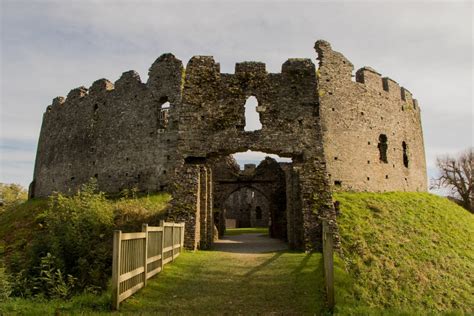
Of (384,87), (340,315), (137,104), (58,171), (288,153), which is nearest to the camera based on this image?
(340,315)

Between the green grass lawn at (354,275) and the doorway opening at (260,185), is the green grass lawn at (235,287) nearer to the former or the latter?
the green grass lawn at (354,275)

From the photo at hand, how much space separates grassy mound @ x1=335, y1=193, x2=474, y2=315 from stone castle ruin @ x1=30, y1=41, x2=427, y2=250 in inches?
88.2

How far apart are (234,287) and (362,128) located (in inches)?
694

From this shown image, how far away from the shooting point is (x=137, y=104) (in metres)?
25.4

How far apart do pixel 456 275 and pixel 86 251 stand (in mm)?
13517

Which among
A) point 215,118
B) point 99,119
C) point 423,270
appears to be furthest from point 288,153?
point 99,119

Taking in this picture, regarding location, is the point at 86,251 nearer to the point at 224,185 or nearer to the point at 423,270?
the point at 423,270

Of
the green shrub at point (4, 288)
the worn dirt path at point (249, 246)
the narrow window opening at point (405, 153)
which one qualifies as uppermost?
the narrow window opening at point (405, 153)

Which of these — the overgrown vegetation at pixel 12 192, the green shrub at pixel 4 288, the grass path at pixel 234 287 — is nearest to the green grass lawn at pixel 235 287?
the grass path at pixel 234 287

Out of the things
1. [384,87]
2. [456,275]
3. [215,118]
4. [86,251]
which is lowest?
[456,275]

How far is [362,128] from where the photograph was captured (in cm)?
2462

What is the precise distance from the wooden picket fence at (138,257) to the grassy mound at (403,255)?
158 inches

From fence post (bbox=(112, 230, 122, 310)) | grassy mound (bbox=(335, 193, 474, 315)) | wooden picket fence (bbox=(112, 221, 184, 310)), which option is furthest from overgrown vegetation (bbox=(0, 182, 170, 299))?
grassy mound (bbox=(335, 193, 474, 315))

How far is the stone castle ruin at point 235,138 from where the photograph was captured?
15.2 meters
